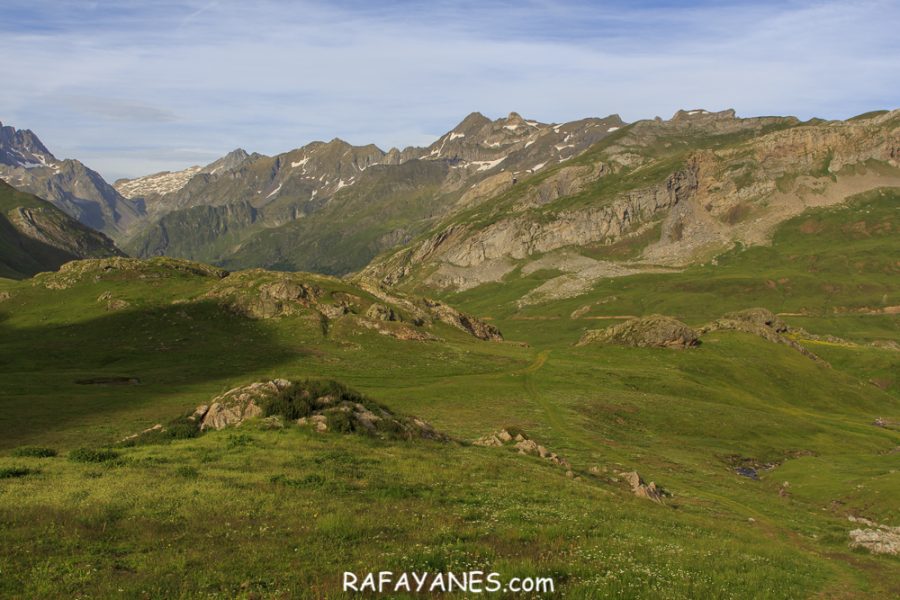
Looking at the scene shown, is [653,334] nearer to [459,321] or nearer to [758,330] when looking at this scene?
[758,330]

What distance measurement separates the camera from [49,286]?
139 meters

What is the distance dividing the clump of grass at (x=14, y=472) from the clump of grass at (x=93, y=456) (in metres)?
2.81

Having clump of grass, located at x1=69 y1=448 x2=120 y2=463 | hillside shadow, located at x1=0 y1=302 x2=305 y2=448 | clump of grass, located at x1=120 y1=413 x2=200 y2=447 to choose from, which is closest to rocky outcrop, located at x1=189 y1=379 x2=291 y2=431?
clump of grass, located at x1=120 y1=413 x2=200 y2=447

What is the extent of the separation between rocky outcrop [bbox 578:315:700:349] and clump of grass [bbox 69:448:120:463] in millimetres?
122675

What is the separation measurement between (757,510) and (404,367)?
68245 mm

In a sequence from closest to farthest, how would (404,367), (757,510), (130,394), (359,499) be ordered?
(359,499) < (757,510) < (130,394) < (404,367)

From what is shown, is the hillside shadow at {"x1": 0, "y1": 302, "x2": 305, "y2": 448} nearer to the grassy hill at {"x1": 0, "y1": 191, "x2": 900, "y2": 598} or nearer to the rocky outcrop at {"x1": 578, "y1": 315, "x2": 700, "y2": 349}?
the grassy hill at {"x1": 0, "y1": 191, "x2": 900, "y2": 598}

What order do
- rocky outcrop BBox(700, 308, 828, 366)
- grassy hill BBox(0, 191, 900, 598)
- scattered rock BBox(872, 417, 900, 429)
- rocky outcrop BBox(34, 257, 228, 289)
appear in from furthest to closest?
rocky outcrop BBox(700, 308, 828, 366) → rocky outcrop BBox(34, 257, 228, 289) → scattered rock BBox(872, 417, 900, 429) → grassy hill BBox(0, 191, 900, 598)

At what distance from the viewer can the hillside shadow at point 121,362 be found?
63.4 metres

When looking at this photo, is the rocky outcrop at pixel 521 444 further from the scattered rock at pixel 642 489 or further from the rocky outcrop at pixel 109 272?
the rocky outcrop at pixel 109 272

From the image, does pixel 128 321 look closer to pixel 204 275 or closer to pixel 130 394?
pixel 204 275

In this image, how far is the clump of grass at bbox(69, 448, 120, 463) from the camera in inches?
1178

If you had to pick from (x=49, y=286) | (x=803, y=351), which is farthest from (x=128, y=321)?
(x=803, y=351)

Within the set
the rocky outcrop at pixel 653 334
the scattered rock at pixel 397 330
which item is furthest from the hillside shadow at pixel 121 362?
the rocky outcrop at pixel 653 334
